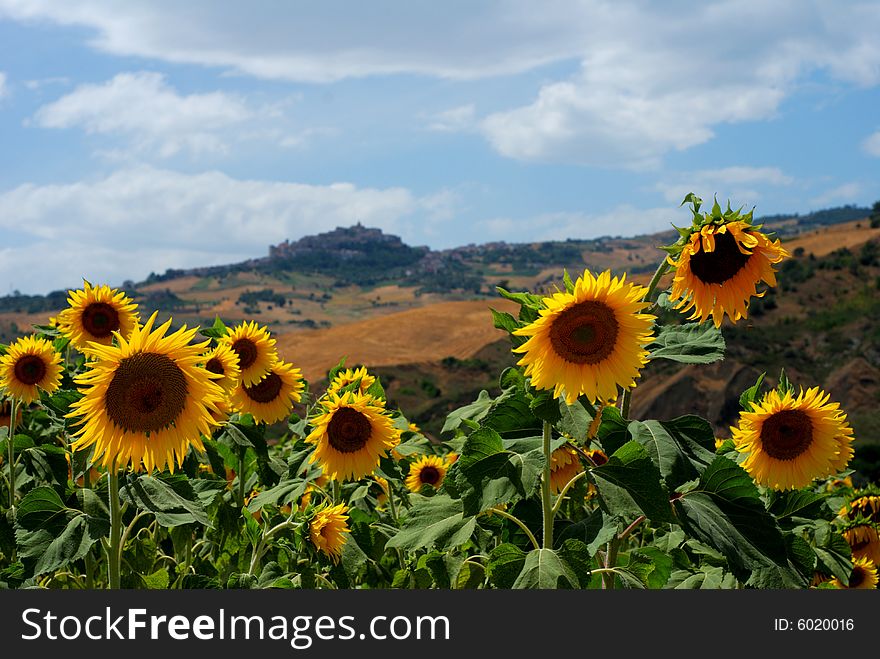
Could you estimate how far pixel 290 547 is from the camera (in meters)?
4.71

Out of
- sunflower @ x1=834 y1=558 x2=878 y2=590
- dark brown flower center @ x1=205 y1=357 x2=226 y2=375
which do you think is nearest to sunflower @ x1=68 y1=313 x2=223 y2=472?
A: dark brown flower center @ x1=205 y1=357 x2=226 y2=375

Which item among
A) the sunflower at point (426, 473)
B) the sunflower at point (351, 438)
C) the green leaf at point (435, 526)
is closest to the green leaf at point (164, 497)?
the green leaf at point (435, 526)

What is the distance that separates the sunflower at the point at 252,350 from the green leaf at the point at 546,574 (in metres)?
3.19

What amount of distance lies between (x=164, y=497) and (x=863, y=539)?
462 cm

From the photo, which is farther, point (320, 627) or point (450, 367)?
point (450, 367)

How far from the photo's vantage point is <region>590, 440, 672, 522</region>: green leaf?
324 cm

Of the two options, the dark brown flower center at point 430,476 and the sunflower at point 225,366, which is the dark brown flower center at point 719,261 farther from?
the dark brown flower center at point 430,476

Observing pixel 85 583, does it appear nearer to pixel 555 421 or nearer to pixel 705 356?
pixel 555 421

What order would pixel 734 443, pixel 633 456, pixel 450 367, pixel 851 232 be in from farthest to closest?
pixel 851 232
pixel 450 367
pixel 734 443
pixel 633 456

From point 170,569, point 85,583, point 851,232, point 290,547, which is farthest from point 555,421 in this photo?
point 851,232

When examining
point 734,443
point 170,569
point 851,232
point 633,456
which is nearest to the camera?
point 633,456

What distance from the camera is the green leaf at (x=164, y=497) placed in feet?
12.3

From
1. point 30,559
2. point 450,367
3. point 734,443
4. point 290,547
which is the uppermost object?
point 450,367

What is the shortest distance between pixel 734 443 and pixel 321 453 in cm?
235
